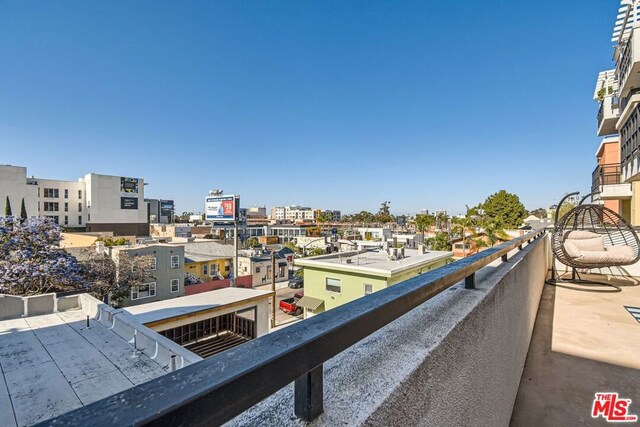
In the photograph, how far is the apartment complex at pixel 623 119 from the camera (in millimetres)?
10453

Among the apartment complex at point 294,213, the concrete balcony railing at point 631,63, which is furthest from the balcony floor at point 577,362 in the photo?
the apartment complex at point 294,213

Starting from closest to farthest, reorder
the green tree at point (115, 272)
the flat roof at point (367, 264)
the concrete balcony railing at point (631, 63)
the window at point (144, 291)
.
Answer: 1. the concrete balcony railing at point (631, 63)
2. the flat roof at point (367, 264)
3. the green tree at point (115, 272)
4. the window at point (144, 291)

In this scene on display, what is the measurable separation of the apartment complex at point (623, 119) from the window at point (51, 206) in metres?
59.3

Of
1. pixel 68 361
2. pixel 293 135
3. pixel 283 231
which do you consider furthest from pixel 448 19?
pixel 283 231

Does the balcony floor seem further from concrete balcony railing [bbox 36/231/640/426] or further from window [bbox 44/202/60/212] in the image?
window [bbox 44/202/60/212]

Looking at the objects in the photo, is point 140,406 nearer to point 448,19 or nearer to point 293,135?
point 448,19

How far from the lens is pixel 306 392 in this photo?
614mm

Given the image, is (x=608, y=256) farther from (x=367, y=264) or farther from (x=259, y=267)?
(x=259, y=267)

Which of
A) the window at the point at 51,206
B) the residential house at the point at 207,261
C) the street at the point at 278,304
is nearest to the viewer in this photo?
the street at the point at 278,304

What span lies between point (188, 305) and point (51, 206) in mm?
48220

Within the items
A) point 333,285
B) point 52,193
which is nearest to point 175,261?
point 333,285

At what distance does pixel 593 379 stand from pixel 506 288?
5.19 ft

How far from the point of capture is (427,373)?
0.95 metres

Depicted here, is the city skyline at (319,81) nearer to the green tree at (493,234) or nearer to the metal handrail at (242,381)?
the green tree at (493,234)
